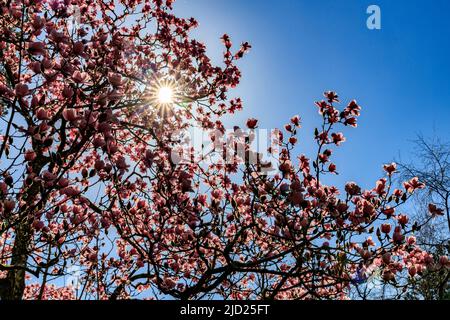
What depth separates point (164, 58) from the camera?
7328mm

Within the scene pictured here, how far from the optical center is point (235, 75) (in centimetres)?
738

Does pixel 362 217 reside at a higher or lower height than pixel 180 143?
lower

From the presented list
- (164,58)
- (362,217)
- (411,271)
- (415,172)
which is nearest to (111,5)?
(164,58)

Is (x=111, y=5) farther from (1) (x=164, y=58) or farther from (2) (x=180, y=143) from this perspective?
(2) (x=180, y=143)

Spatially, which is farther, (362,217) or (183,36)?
(183,36)

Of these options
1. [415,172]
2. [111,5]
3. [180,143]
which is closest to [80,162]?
[180,143]

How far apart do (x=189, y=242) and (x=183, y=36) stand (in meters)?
4.58
